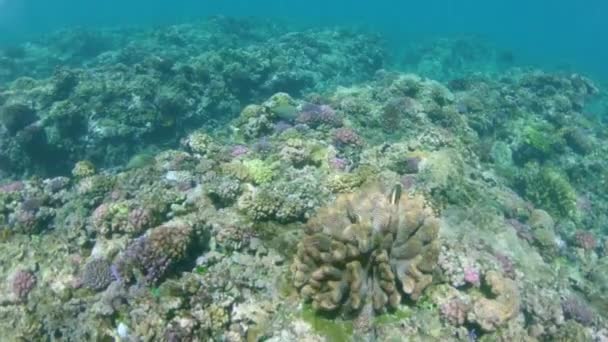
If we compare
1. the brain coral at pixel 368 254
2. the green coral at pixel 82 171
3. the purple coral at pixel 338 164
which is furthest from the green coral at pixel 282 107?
the brain coral at pixel 368 254

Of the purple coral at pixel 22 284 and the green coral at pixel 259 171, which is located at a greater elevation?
the green coral at pixel 259 171

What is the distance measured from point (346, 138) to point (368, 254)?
6549 mm

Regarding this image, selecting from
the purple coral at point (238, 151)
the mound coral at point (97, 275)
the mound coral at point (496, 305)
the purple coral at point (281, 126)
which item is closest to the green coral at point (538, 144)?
the purple coral at point (281, 126)

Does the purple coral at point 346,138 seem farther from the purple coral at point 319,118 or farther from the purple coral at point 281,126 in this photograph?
the purple coral at point 281,126

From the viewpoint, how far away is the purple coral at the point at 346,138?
41.0 ft

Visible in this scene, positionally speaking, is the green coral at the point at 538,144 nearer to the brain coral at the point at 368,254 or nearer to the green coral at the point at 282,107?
the green coral at the point at 282,107

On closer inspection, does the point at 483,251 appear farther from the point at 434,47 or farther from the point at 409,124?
the point at 434,47

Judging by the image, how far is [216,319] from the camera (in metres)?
6.35

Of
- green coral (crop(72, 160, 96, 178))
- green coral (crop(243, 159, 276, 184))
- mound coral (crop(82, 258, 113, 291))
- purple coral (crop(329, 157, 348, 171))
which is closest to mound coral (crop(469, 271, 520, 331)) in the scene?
purple coral (crop(329, 157, 348, 171))

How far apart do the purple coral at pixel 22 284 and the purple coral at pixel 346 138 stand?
7848 mm

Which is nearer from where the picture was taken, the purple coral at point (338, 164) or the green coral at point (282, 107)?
the purple coral at point (338, 164)

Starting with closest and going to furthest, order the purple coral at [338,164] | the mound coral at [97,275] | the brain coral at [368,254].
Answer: the brain coral at [368,254] < the mound coral at [97,275] < the purple coral at [338,164]

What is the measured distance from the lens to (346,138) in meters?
12.5

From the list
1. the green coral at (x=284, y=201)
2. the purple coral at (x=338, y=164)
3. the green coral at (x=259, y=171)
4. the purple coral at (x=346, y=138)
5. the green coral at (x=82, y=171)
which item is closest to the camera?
the green coral at (x=284, y=201)
